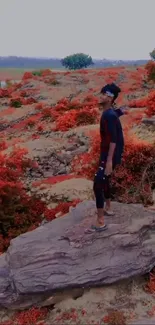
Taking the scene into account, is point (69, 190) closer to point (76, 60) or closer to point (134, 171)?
point (134, 171)

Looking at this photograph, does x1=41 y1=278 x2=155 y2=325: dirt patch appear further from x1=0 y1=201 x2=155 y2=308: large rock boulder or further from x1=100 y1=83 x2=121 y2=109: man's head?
x1=100 y1=83 x2=121 y2=109: man's head

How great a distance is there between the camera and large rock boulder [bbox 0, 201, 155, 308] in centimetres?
600

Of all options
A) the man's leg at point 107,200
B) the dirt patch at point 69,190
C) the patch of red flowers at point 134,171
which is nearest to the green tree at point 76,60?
the dirt patch at point 69,190

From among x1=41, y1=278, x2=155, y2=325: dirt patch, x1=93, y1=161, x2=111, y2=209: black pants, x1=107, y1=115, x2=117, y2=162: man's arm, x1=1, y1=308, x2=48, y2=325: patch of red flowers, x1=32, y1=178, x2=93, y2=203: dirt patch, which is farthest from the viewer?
x1=32, y1=178, x2=93, y2=203: dirt patch

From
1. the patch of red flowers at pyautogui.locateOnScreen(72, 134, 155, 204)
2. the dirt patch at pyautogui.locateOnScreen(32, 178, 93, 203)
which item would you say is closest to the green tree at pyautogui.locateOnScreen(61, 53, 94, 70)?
the dirt patch at pyautogui.locateOnScreen(32, 178, 93, 203)

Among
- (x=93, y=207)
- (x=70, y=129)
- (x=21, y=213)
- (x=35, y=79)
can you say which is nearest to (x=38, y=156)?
(x=70, y=129)

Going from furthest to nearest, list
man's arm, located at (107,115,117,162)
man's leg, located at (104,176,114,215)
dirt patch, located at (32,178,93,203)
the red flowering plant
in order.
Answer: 1. dirt patch, located at (32,178,93,203)
2. the red flowering plant
3. man's leg, located at (104,176,114,215)
4. man's arm, located at (107,115,117,162)

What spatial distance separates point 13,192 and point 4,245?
127cm

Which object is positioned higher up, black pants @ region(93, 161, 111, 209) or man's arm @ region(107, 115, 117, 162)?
man's arm @ region(107, 115, 117, 162)

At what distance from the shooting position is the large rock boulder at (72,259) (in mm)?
5996

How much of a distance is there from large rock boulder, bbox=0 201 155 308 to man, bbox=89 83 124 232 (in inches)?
12.4

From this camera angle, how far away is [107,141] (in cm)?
630

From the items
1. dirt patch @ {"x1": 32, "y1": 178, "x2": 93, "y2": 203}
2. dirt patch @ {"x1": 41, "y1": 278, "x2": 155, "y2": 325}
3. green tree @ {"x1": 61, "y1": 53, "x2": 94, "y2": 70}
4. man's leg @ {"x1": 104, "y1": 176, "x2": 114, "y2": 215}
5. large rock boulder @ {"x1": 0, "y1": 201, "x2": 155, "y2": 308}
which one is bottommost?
green tree @ {"x1": 61, "y1": 53, "x2": 94, "y2": 70}

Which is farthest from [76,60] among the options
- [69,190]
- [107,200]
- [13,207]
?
[107,200]
